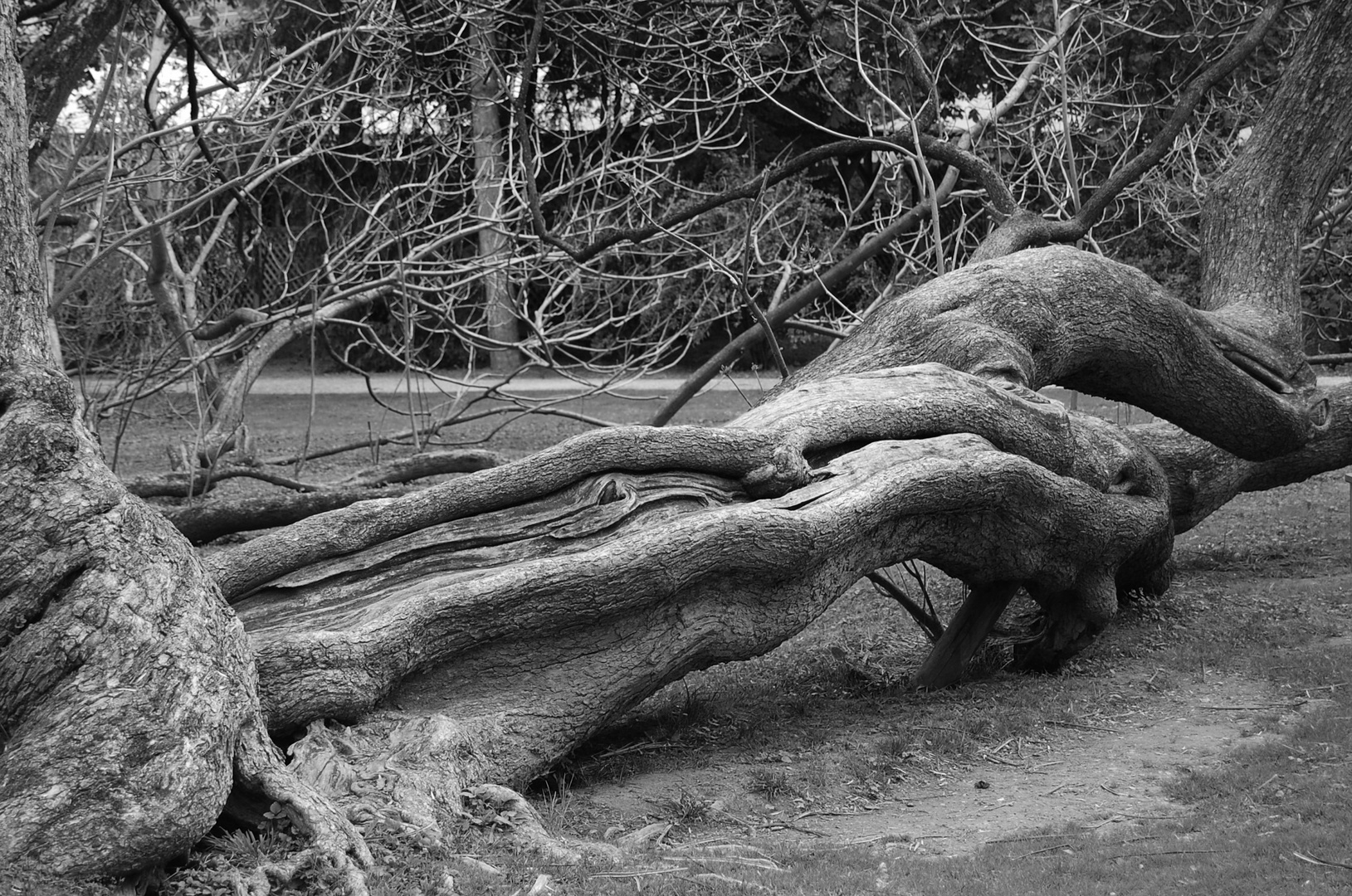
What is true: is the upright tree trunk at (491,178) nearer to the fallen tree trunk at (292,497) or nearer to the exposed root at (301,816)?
the fallen tree trunk at (292,497)

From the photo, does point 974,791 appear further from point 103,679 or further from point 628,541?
point 103,679

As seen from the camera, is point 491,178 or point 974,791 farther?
point 491,178

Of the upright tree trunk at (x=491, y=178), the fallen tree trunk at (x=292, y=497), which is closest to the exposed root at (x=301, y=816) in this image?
the upright tree trunk at (x=491, y=178)

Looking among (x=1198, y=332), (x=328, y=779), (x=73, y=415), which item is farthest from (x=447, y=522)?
(x=1198, y=332)

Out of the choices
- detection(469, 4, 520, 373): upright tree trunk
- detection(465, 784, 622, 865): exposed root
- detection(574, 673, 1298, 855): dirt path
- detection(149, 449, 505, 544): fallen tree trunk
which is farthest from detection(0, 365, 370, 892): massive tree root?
detection(149, 449, 505, 544): fallen tree trunk

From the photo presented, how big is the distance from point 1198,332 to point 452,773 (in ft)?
15.2

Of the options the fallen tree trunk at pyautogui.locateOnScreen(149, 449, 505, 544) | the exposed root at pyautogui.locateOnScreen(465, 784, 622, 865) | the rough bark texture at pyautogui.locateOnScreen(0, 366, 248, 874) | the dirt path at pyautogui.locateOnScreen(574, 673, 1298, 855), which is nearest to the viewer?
the rough bark texture at pyautogui.locateOnScreen(0, 366, 248, 874)

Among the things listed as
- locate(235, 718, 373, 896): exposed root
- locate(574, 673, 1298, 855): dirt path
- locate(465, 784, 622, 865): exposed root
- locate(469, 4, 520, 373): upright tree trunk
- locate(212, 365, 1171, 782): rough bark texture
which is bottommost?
locate(574, 673, 1298, 855): dirt path

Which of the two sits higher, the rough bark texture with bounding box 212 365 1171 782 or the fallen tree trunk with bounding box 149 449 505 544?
the rough bark texture with bounding box 212 365 1171 782

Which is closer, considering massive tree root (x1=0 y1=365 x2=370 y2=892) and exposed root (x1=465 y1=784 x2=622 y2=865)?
massive tree root (x1=0 y1=365 x2=370 y2=892)

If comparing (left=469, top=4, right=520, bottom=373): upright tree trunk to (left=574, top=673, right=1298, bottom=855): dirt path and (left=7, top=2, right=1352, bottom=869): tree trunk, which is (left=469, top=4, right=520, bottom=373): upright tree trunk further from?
(left=574, top=673, right=1298, bottom=855): dirt path

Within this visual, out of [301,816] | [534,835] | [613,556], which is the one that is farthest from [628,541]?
[301,816]

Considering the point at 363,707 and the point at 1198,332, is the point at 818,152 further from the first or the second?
the point at 363,707

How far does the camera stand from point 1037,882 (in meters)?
3.68
